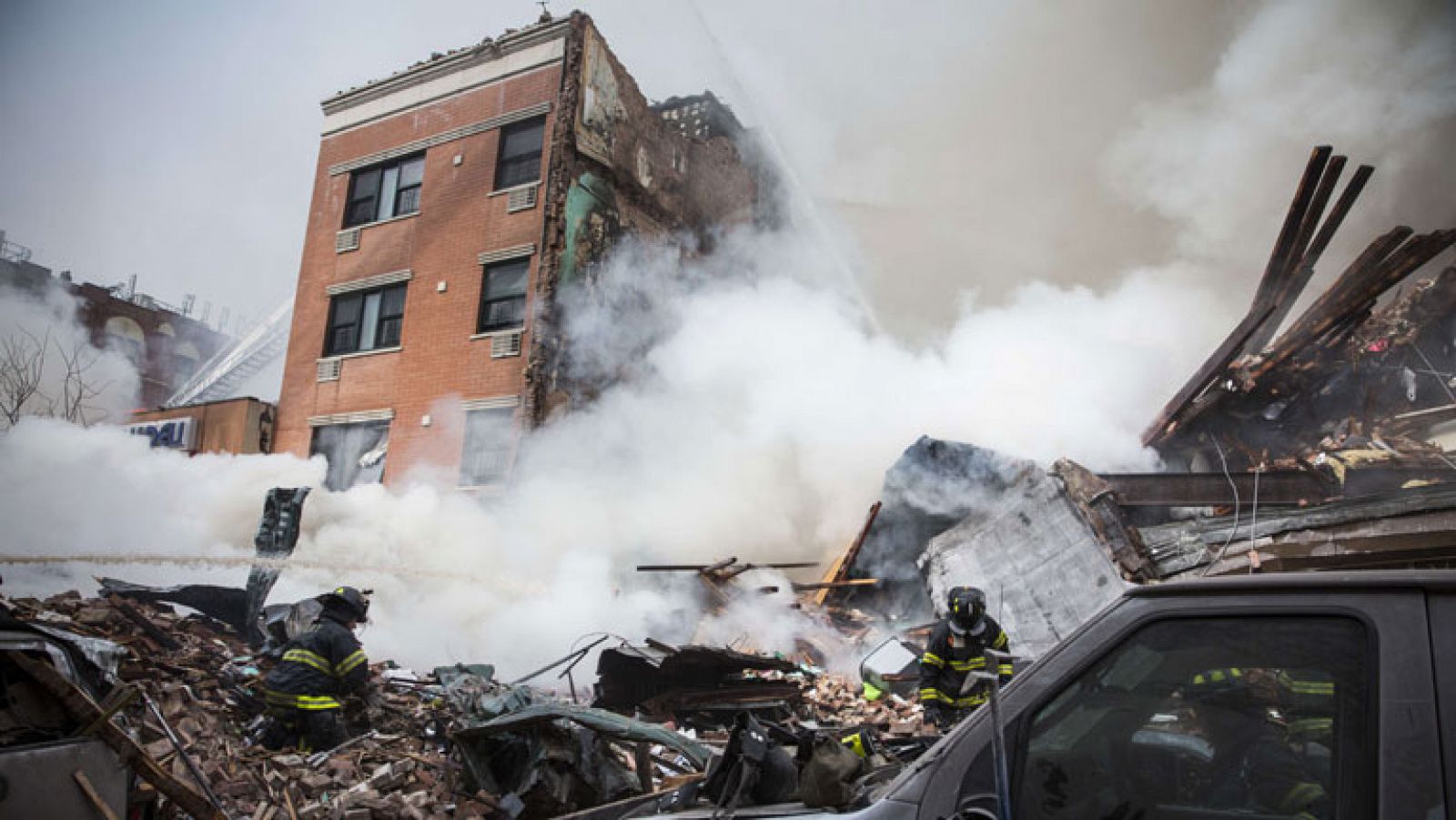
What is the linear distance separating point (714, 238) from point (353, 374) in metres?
8.52

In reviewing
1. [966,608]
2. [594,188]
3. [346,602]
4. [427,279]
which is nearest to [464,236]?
[427,279]

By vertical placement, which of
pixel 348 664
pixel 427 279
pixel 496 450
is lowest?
pixel 348 664

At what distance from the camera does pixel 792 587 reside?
12.0m

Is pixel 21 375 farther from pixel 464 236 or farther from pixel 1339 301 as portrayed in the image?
pixel 1339 301

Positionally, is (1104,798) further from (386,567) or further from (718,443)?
(718,443)

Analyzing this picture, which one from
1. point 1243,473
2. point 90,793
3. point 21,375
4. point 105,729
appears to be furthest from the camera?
point 21,375

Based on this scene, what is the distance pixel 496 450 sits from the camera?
14.2 m

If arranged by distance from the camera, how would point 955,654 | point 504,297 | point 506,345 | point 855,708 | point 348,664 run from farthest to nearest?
point 504,297 < point 506,345 < point 855,708 < point 955,654 < point 348,664

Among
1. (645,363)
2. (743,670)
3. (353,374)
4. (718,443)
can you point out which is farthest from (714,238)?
(743,670)

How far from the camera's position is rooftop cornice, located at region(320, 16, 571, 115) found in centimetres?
1552

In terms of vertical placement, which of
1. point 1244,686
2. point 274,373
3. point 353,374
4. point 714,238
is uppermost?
point 714,238

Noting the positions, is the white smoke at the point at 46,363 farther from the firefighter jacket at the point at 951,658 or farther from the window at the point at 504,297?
the firefighter jacket at the point at 951,658

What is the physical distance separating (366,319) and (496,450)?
4945 millimetres

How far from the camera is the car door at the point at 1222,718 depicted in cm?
132
